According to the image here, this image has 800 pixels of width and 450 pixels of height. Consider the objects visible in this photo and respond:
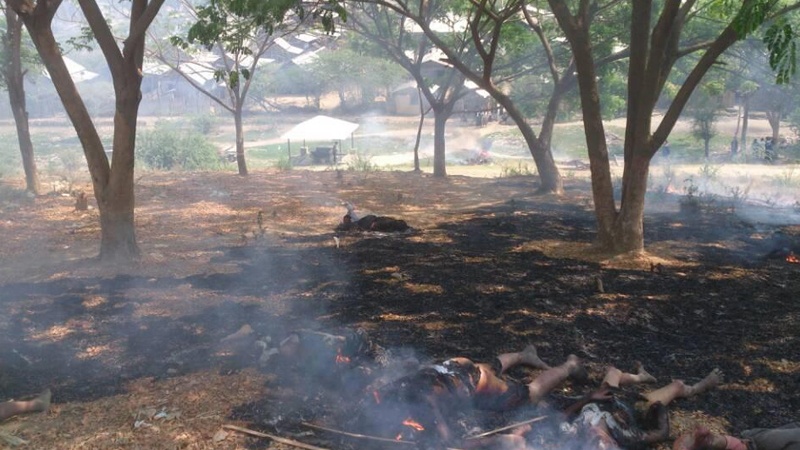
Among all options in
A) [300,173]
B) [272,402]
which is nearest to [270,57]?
[300,173]

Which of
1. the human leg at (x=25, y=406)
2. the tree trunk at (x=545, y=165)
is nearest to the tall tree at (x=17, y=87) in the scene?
the tree trunk at (x=545, y=165)

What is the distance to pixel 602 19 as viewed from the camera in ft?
42.3

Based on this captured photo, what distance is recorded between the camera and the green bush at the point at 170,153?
2061cm

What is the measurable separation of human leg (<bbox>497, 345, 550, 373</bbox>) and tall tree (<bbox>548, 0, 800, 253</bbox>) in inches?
136

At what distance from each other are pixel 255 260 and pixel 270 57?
1427 inches

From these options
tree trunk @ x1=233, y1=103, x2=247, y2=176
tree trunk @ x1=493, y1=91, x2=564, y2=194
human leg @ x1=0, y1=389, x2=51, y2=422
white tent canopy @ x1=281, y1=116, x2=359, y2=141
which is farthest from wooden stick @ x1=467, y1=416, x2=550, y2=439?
white tent canopy @ x1=281, y1=116, x2=359, y2=141

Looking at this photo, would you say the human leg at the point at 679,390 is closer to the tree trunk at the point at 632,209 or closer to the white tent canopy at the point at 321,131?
the tree trunk at the point at 632,209

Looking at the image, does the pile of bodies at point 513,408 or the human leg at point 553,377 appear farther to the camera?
the human leg at point 553,377

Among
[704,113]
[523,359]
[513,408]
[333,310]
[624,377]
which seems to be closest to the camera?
Result: [513,408]

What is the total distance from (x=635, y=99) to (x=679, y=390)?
4.03 metres

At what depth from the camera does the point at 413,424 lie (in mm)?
3383

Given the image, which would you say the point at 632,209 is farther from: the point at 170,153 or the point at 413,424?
the point at 170,153

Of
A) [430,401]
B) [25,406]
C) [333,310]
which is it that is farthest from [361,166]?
[430,401]

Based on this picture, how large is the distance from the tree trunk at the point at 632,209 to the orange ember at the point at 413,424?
15.6ft
